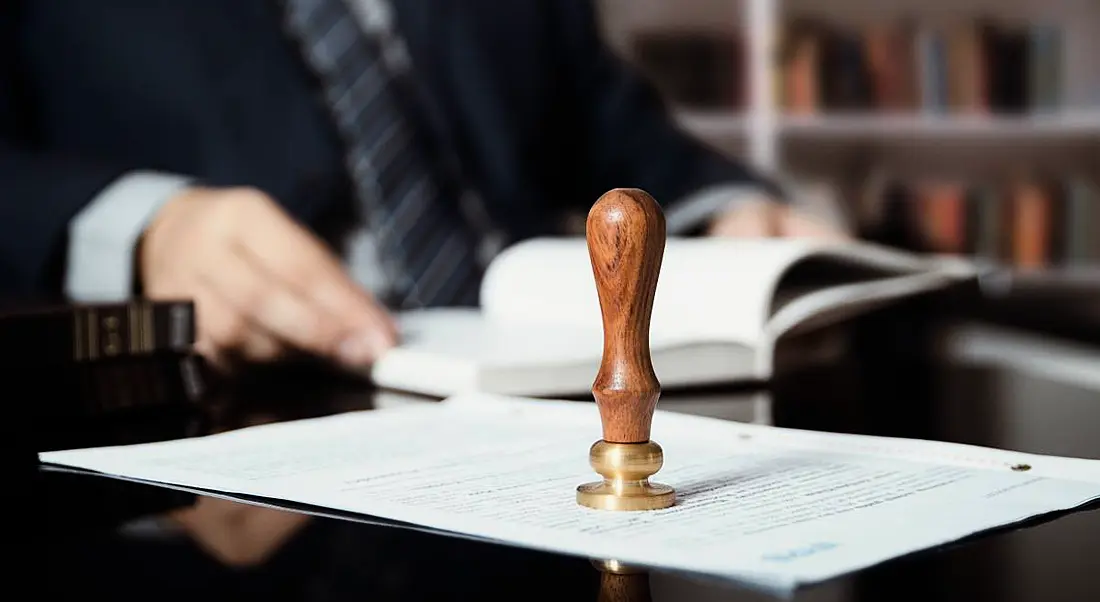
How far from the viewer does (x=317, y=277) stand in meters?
0.79

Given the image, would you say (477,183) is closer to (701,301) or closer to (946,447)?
(701,301)

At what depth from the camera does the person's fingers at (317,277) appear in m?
0.76

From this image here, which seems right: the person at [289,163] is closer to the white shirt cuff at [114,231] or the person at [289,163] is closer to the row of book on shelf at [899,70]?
the white shirt cuff at [114,231]

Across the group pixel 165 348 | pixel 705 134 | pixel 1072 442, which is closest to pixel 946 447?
pixel 1072 442

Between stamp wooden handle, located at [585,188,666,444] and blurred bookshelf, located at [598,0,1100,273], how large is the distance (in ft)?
8.45

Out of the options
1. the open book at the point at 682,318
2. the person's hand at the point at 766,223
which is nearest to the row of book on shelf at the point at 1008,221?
the person's hand at the point at 766,223

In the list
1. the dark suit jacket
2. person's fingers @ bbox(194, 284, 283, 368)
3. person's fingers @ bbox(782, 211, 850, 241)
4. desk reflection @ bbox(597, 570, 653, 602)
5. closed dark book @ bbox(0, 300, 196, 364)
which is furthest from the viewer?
person's fingers @ bbox(782, 211, 850, 241)

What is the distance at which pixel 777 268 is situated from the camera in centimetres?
75

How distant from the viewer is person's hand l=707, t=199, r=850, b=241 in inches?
46.5

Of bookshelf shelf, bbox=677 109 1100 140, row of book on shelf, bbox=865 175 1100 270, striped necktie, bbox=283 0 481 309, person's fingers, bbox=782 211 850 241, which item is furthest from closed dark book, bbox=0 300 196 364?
row of book on shelf, bbox=865 175 1100 270

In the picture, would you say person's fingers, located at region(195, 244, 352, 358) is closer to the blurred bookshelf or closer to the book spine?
the book spine

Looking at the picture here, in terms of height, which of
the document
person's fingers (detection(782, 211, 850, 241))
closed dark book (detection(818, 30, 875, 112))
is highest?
closed dark book (detection(818, 30, 875, 112))

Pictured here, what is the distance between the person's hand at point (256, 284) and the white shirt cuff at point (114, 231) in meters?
0.02

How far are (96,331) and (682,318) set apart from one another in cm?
35
